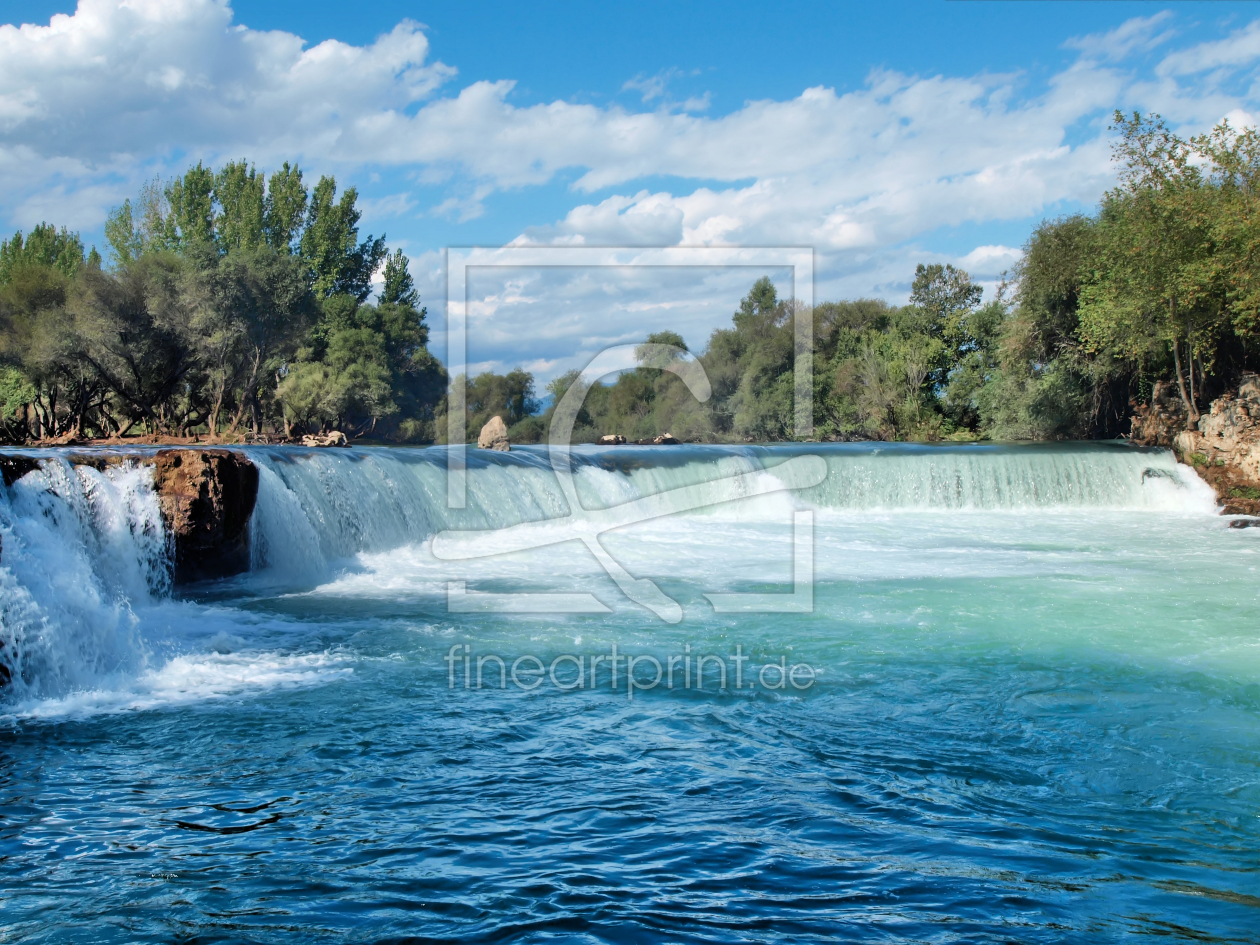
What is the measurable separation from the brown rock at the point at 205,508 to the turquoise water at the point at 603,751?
0.35 m

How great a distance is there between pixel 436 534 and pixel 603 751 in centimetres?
966

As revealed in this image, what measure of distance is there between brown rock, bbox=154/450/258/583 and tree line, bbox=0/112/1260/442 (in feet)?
45.3

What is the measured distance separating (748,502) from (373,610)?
11366 mm

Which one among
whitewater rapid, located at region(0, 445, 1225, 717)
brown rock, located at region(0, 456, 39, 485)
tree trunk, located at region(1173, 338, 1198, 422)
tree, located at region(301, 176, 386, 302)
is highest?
tree, located at region(301, 176, 386, 302)

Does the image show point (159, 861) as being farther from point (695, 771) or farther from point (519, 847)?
point (695, 771)

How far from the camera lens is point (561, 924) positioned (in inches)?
133

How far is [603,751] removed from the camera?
5262 millimetres

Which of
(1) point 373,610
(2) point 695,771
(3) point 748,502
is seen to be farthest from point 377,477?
(2) point 695,771

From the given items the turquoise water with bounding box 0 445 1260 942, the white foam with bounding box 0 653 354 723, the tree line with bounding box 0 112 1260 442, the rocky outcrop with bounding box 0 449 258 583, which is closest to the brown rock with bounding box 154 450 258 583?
the rocky outcrop with bounding box 0 449 258 583

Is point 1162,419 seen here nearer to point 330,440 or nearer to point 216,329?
point 330,440

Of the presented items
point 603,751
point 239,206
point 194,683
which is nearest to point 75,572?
point 194,683

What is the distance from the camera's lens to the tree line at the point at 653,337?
68.4 ft

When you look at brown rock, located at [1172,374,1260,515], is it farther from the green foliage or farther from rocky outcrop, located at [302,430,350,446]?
the green foliage

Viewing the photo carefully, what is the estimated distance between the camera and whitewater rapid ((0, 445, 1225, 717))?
6.85 meters
